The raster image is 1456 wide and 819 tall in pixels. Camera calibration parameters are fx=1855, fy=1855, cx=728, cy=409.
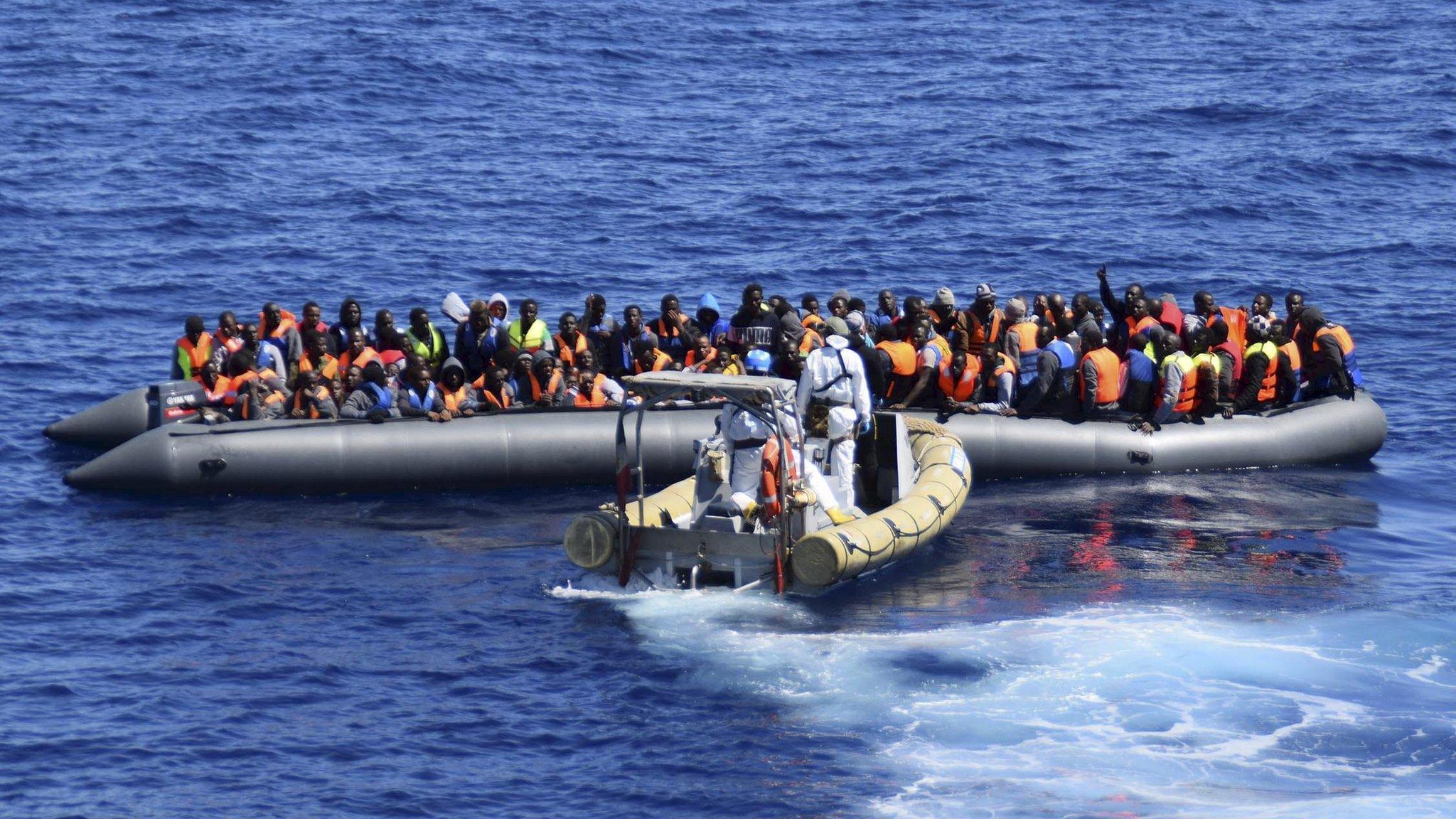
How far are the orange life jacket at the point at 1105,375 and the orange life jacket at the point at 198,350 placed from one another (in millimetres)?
10112

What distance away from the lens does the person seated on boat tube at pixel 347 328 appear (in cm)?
2142

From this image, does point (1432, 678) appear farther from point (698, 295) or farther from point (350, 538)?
point (698, 295)

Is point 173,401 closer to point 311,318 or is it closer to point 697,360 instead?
point 311,318

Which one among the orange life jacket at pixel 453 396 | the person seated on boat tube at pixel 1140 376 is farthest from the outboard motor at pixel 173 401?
the person seated on boat tube at pixel 1140 376

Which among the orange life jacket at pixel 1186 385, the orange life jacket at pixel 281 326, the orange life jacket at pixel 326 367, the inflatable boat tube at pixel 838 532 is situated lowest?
the inflatable boat tube at pixel 838 532

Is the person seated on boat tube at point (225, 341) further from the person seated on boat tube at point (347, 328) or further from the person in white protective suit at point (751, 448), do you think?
the person in white protective suit at point (751, 448)

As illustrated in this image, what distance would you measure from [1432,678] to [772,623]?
5.48 m

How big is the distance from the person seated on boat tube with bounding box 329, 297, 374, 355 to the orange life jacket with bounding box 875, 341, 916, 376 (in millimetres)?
5980

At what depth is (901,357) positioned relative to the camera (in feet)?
69.4

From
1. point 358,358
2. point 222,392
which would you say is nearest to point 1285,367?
point 358,358

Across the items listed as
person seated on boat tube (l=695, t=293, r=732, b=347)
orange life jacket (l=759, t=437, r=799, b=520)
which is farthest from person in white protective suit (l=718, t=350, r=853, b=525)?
person seated on boat tube (l=695, t=293, r=732, b=347)

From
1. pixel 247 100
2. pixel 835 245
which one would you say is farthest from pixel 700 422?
pixel 247 100

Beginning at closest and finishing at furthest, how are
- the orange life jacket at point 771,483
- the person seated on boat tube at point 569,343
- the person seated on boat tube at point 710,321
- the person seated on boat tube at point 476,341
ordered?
the orange life jacket at point 771,483 → the person seated on boat tube at point 569,343 → the person seated on boat tube at point 476,341 → the person seated on boat tube at point 710,321

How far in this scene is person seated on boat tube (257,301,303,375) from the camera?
21609mm
